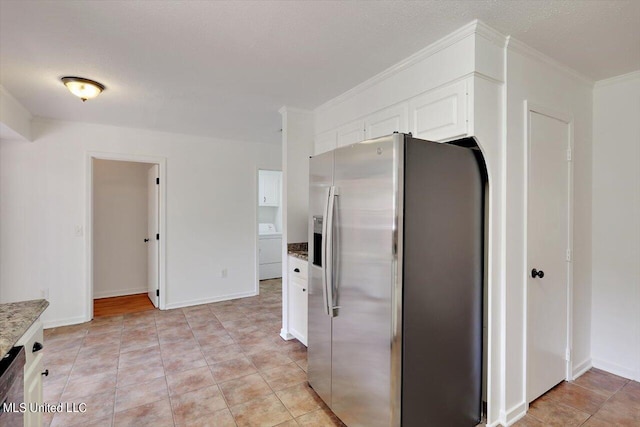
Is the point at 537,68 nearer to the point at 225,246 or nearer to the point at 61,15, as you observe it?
the point at 61,15

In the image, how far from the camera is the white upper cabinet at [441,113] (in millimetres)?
1896

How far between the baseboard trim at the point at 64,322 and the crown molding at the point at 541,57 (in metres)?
5.08

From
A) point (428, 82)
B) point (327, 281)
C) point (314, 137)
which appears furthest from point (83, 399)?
point (428, 82)

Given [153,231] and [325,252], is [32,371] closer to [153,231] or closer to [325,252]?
[325,252]

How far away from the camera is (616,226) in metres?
2.60

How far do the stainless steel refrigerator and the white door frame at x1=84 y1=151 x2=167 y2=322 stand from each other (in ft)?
10.1

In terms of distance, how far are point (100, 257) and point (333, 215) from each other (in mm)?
4642

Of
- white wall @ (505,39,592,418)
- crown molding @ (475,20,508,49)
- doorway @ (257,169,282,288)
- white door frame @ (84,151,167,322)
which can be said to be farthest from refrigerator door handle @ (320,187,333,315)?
doorway @ (257,169,282,288)

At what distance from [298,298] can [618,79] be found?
3.30 metres

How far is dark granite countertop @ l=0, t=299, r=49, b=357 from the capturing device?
1.08 metres

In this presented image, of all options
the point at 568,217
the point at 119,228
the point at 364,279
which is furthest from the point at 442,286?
the point at 119,228

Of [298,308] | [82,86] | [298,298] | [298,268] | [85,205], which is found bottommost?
[298,308]

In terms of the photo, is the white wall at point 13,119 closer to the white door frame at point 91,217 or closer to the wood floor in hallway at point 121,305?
the white door frame at point 91,217

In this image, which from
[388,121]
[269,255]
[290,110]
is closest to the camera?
[388,121]
